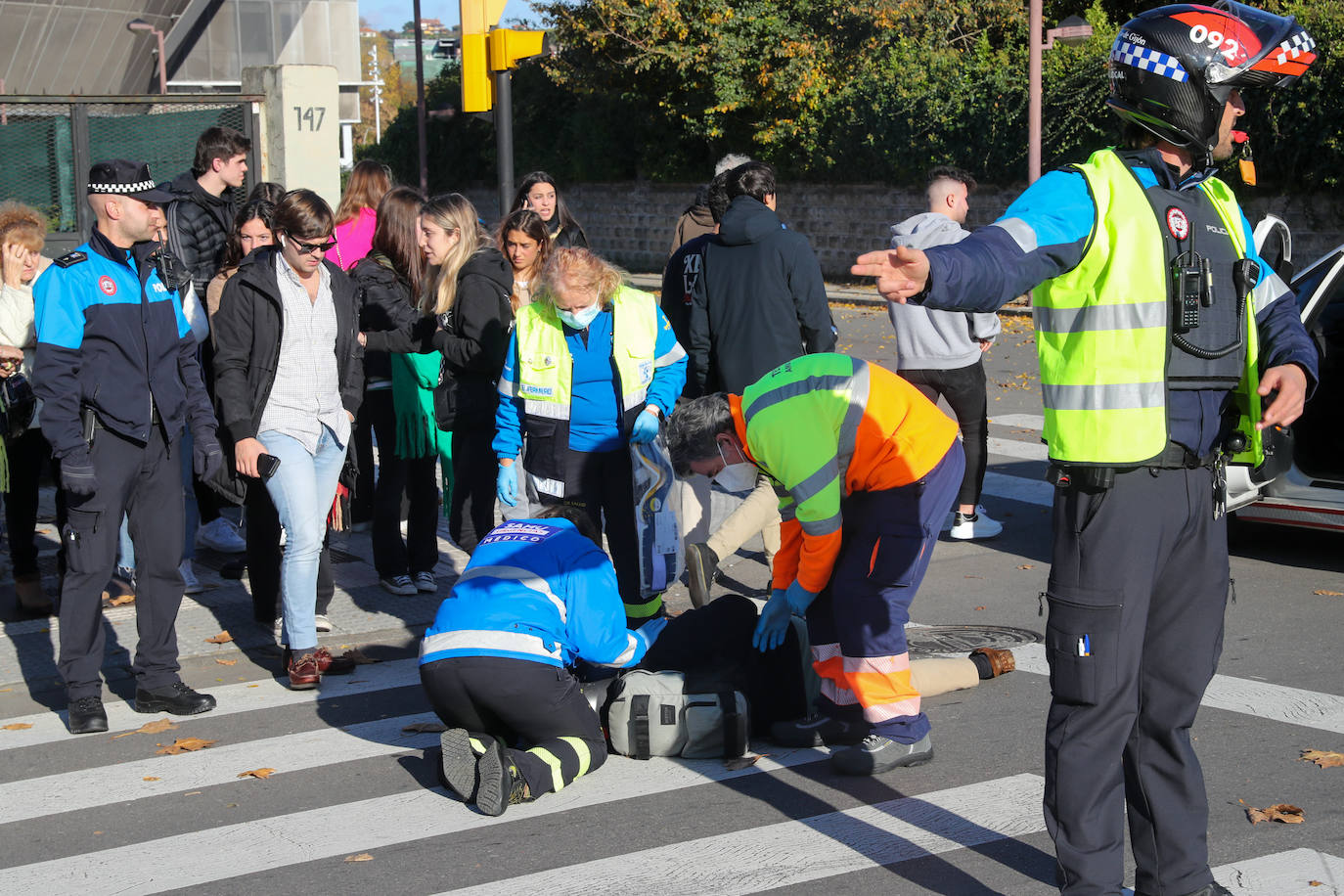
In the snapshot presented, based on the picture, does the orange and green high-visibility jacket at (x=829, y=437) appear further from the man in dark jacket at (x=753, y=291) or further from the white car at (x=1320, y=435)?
the white car at (x=1320, y=435)

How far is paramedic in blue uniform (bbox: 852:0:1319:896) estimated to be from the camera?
3.41 meters

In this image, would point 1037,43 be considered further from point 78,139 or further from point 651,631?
point 651,631

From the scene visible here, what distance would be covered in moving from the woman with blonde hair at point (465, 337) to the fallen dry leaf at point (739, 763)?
2.59 metres

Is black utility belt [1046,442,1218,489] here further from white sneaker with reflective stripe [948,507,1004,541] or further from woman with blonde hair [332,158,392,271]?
woman with blonde hair [332,158,392,271]

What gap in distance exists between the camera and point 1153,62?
3.44 m

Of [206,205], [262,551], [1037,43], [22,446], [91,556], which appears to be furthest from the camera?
[1037,43]

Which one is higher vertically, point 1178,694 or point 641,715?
point 1178,694

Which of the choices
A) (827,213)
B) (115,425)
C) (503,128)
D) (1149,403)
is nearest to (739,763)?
(1149,403)

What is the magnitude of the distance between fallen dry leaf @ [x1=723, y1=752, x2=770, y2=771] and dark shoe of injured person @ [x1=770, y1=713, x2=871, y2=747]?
6.1 inches

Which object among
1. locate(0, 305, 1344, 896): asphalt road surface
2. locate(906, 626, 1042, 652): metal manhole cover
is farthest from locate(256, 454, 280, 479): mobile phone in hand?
locate(906, 626, 1042, 652): metal manhole cover

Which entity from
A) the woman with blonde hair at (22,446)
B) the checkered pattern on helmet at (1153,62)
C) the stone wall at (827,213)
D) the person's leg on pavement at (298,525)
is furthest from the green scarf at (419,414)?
the stone wall at (827,213)

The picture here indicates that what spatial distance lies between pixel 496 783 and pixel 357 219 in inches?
188

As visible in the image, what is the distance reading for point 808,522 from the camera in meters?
5.00

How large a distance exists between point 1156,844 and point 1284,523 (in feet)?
15.5
